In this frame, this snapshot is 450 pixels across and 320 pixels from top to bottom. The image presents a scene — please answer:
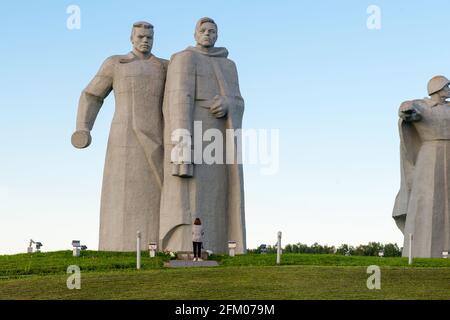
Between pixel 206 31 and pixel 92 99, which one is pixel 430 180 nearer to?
pixel 206 31

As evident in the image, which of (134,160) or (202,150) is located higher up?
(202,150)

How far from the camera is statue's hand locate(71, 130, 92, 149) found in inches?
1268

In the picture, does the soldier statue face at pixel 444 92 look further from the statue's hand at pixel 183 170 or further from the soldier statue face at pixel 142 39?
the soldier statue face at pixel 142 39

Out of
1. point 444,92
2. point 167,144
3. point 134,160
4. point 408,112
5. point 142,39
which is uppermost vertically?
point 142,39

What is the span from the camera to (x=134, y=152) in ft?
105

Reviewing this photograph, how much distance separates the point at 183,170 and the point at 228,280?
731 cm

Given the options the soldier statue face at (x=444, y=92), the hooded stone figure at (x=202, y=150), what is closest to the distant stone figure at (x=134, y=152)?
the hooded stone figure at (x=202, y=150)

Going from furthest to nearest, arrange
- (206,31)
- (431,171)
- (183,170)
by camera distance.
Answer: (431,171), (206,31), (183,170)

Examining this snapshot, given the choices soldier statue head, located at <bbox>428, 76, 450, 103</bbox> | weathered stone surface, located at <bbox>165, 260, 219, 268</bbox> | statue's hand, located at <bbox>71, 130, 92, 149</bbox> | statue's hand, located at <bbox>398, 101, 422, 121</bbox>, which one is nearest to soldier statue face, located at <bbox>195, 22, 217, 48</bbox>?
statue's hand, located at <bbox>71, 130, 92, 149</bbox>

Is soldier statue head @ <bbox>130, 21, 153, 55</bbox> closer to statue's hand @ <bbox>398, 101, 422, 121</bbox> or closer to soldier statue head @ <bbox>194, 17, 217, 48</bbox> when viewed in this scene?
soldier statue head @ <bbox>194, 17, 217, 48</bbox>

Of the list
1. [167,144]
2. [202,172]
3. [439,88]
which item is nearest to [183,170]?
[202,172]

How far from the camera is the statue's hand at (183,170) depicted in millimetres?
30656

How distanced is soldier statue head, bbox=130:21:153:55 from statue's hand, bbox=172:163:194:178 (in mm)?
3659

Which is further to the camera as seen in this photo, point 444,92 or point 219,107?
point 444,92
